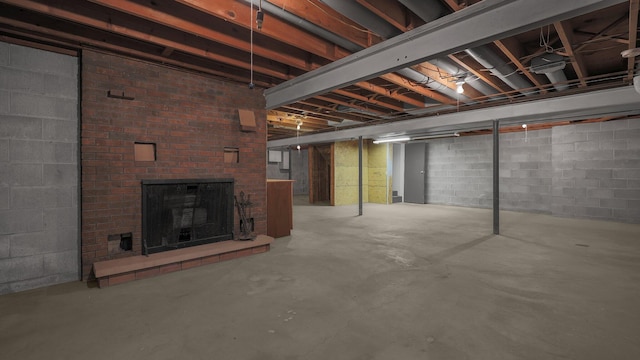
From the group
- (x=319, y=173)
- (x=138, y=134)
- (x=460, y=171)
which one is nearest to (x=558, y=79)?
(x=460, y=171)

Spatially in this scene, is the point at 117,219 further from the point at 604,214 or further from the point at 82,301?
the point at 604,214

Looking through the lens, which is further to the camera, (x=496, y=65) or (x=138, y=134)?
(x=496, y=65)

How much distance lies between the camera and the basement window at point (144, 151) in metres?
3.24

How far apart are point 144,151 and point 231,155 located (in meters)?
1.06

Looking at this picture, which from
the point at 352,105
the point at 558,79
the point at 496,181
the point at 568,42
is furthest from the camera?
the point at 352,105

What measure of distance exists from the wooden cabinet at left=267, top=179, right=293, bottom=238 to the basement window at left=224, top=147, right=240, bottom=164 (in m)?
0.77

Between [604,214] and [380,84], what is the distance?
19.6 ft

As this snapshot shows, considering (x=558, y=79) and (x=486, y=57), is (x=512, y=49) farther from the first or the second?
(x=558, y=79)

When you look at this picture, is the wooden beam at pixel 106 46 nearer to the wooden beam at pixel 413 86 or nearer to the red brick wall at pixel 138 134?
the red brick wall at pixel 138 134

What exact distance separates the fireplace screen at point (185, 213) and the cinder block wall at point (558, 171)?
751cm

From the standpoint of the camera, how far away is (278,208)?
4.73m

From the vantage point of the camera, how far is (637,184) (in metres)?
5.88

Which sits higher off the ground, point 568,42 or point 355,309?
point 568,42

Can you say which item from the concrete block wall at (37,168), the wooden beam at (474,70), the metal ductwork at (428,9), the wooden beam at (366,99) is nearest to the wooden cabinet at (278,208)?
the wooden beam at (366,99)
